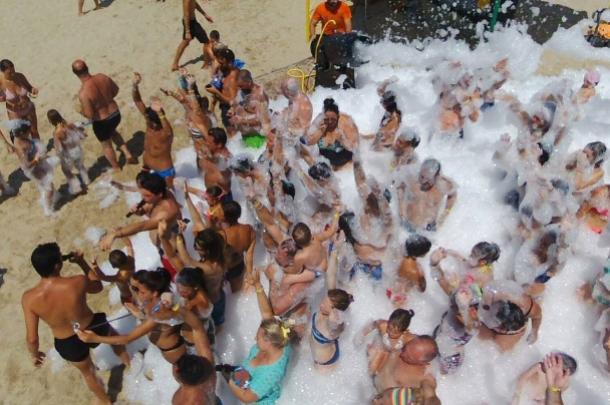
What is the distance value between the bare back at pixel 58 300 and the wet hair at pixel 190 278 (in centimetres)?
80

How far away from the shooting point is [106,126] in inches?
270

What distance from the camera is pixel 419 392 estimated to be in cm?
375

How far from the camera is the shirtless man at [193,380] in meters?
3.66

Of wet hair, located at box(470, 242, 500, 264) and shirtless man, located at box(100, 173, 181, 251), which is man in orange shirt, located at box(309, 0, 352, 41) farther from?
wet hair, located at box(470, 242, 500, 264)

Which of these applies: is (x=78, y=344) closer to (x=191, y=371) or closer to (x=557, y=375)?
(x=191, y=371)

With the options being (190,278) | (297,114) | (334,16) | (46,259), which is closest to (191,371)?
(190,278)

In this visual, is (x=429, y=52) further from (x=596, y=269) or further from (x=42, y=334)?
(x=42, y=334)

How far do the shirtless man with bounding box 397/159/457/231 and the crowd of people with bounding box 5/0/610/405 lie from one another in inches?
0.7

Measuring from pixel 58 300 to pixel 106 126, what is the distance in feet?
10.5

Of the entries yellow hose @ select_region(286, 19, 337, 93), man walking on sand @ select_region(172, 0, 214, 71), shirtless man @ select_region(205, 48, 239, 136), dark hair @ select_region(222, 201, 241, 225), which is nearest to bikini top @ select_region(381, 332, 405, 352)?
dark hair @ select_region(222, 201, 241, 225)

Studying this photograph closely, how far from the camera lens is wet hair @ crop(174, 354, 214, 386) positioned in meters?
3.65

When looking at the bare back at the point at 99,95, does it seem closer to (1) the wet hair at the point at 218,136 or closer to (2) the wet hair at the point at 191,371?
(1) the wet hair at the point at 218,136

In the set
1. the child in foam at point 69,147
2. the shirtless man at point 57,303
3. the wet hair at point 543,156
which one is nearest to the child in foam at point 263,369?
the shirtless man at point 57,303

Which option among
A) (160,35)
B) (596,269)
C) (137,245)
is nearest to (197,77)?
(160,35)
